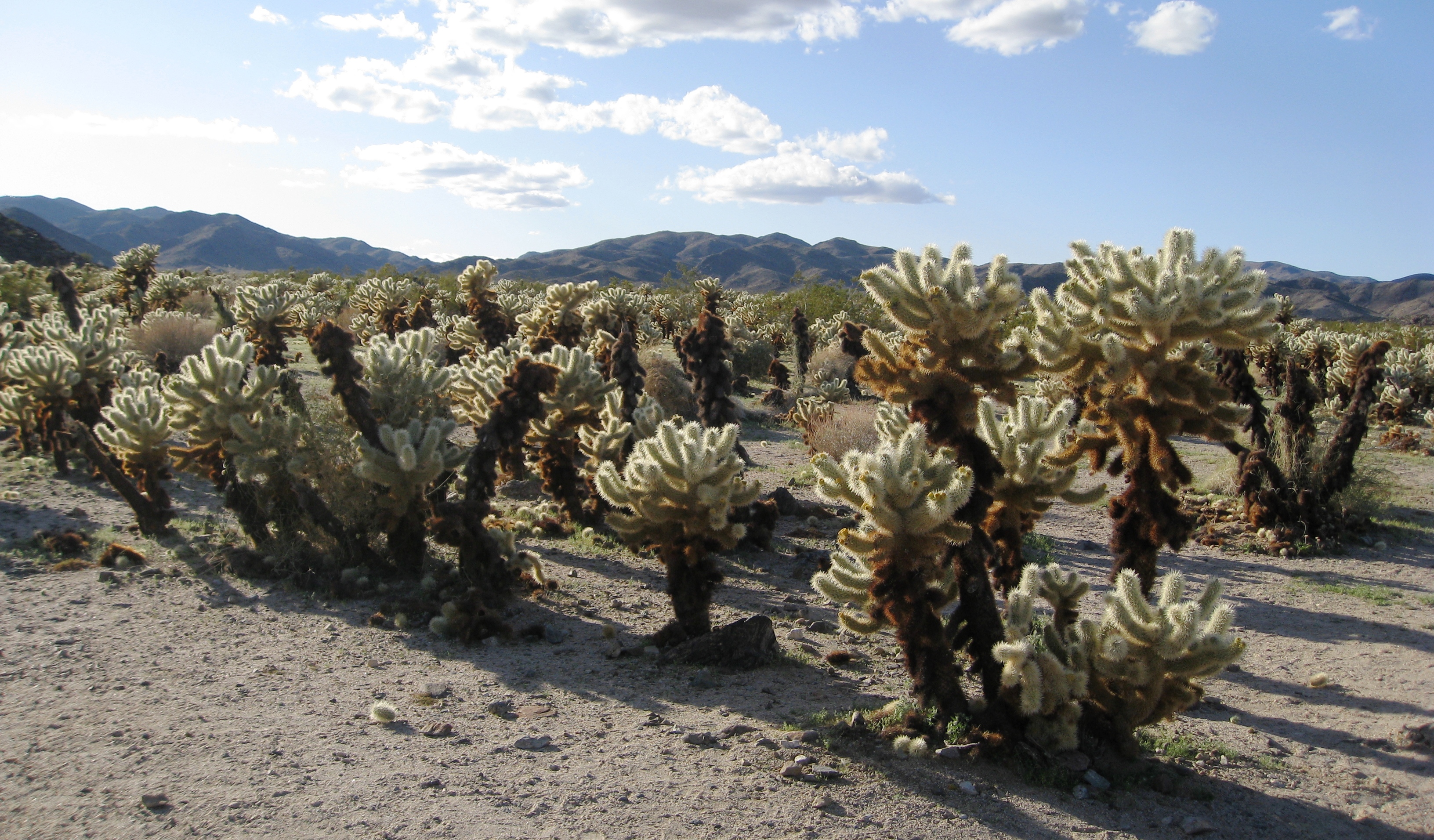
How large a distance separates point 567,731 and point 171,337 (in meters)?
15.8

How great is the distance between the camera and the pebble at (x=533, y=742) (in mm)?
4195

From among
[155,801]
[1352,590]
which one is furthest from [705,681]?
[1352,590]

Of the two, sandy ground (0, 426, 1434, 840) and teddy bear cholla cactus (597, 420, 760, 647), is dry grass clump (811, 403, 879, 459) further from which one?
teddy bear cholla cactus (597, 420, 760, 647)

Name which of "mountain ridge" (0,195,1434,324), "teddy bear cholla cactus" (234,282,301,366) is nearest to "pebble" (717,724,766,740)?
"teddy bear cholla cactus" (234,282,301,366)

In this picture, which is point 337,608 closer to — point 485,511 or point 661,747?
point 485,511

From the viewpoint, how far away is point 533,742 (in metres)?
4.24

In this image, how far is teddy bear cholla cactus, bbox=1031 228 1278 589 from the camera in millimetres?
5102

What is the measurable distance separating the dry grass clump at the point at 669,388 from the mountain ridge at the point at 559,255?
7471 centimetres

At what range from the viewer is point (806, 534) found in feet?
28.6

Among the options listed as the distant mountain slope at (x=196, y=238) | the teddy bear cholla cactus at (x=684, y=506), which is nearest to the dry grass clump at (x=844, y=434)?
the teddy bear cholla cactus at (x=684, y=506)

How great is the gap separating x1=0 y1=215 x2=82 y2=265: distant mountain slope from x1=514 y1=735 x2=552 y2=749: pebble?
4377cm

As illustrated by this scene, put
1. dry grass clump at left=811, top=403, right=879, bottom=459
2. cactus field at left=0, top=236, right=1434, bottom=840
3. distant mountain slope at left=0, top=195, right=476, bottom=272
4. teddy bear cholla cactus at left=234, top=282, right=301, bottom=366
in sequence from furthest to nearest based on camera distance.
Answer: distant mountain slope at left=0, top=195, right=476, bottom=272 → dry grass clump at left=811, top=403, right=879, bottom=459 → teddy bear cholla cactus at left=234, top=282, right=301, bottom=366 → cactus field at left=0, top=236, right=1434, bottom=840

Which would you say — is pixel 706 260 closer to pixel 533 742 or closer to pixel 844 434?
pixel 844 434

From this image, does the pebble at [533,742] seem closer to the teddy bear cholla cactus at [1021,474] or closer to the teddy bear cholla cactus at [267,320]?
the teddy bear cholla cactus at [1021,474]
